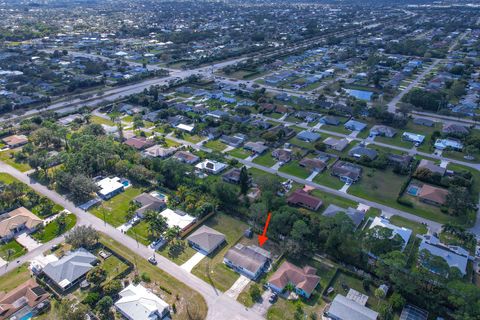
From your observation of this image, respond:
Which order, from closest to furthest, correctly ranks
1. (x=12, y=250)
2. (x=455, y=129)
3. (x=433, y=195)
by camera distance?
(x=12, y=250) < (x=433, y=195) < (x=455, y=129)

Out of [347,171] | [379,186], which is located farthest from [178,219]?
[379,186]

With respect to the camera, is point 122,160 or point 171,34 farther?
point 171,34

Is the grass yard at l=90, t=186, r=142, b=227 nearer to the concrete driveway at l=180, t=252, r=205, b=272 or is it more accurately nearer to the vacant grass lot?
the concrete driveway at l=180, t=252, r=205, b=272

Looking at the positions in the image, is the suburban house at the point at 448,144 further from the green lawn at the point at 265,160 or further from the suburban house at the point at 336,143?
the green lawn at the point at 265,160

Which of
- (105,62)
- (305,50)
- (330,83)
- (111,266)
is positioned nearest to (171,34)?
(105,62)

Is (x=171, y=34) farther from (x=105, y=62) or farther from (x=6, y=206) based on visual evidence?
(x=6, y=206)

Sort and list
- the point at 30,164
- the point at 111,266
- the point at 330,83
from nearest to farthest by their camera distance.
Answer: the point at 111,266 < the point at 30,164 < the point at 330,83

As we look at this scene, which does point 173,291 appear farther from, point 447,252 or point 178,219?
point 447,252

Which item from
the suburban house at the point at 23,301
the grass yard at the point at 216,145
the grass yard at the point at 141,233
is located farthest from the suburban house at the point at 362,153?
the suburban house at the point at 23,301
